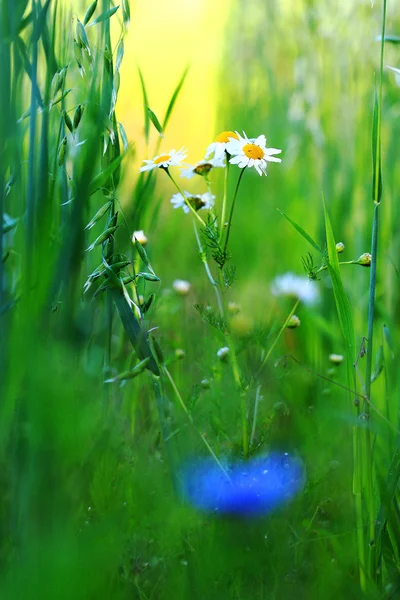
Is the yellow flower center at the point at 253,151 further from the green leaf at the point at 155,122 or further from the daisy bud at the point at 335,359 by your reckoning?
the daisy bud at the point at 335,359

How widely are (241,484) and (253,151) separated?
1.05 feet

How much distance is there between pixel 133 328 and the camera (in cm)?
58

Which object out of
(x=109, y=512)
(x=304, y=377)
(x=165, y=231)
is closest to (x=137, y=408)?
(x=304, y=377)

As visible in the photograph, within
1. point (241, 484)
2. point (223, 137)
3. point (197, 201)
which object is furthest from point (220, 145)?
point (241, 484)

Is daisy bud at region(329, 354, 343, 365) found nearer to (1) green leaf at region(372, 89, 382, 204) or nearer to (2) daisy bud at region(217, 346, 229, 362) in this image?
(2) daisy bud at region(217, 346, 229, 362)

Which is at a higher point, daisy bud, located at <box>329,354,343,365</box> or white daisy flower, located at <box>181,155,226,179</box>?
white daisy flower, located at <box>181,155,226,179</box>

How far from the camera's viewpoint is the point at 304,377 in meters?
0.91

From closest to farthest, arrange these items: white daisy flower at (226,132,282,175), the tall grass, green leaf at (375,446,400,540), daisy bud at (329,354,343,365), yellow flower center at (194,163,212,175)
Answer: the tall grass → green leaf at (375,446,400,540) → white daisy flower at (226,132,282,175) → yellow flower center at (194,163,212,175) → daisy bud at (329,354,343,365)

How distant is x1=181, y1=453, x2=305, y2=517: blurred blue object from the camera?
598 millimetres

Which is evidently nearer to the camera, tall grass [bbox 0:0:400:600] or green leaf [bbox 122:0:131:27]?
tall grass [bbox 0:0:400:600]

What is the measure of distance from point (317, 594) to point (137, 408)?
0.37 metres

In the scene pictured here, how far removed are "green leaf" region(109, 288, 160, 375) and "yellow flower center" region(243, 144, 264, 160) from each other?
0.67 feet

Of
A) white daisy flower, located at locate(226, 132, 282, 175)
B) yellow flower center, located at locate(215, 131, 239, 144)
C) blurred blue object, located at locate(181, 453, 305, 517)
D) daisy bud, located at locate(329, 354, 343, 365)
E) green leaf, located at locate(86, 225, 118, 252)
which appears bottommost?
daisy bud, located at locate(329, 354, 343, 365)

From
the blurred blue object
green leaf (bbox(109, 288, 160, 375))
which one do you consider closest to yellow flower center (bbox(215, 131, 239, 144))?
green leaf (bbox(109, 288, 160, 375))
